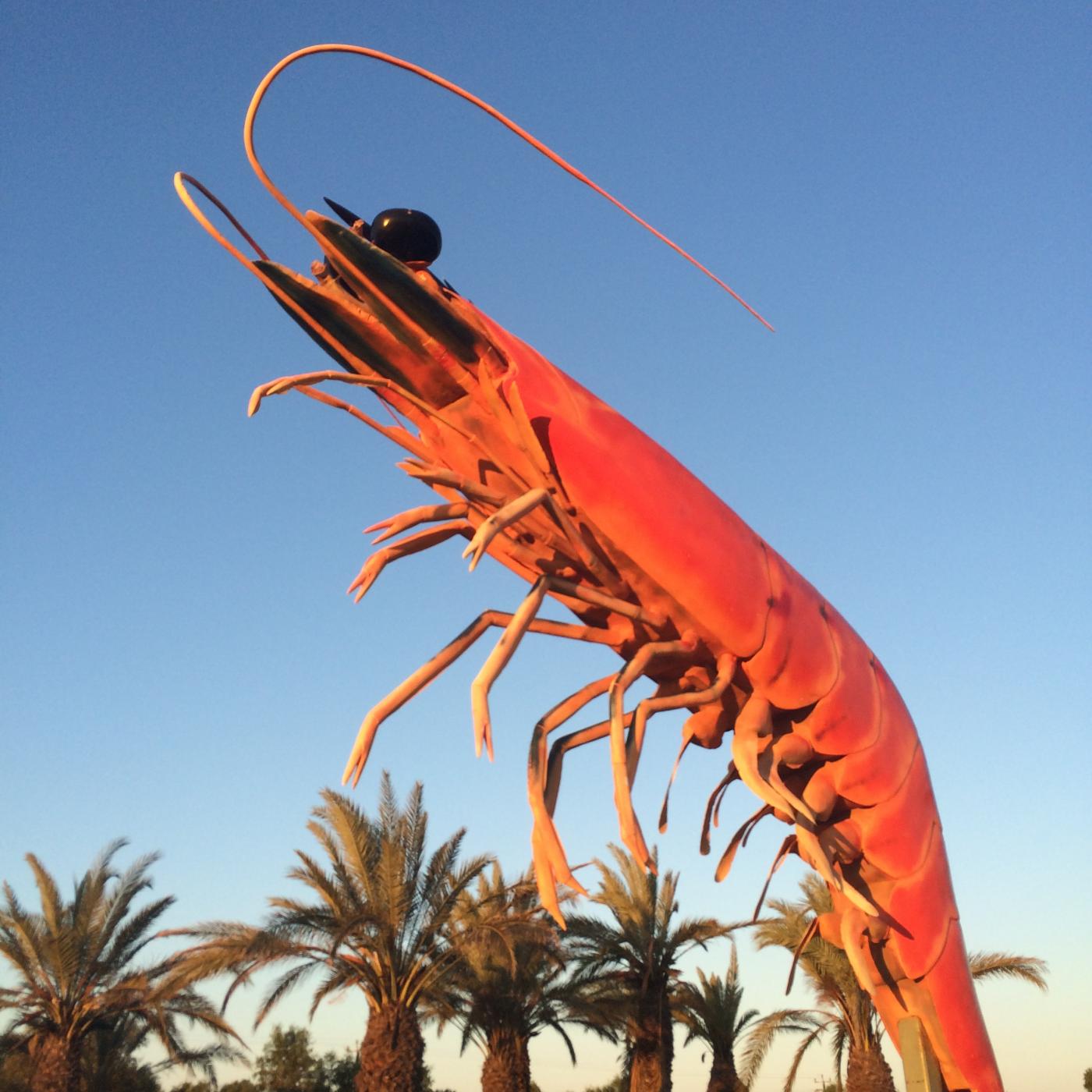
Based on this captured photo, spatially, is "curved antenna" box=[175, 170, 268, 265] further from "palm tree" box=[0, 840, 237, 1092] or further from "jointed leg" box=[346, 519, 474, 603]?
"palm tree" box=[0, 840, 237, 1092]

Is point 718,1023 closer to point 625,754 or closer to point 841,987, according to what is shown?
point 841,987

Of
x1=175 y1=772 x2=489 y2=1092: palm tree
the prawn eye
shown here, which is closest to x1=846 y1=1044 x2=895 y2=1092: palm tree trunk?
x1=175 y1=772 x2=489 y2=1092: palm tree

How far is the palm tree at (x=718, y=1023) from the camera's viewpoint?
22.8 m

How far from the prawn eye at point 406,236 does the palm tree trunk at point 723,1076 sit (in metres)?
21.4

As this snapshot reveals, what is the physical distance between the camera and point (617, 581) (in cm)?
496

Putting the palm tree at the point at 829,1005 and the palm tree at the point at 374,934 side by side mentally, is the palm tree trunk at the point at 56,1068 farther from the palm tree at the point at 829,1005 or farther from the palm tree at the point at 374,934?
the palm tree at the point at 829,1005

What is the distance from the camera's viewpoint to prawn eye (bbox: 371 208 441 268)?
5055 millimetres

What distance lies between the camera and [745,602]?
5070 mm

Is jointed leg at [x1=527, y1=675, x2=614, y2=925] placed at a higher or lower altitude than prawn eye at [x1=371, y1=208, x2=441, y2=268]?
lower

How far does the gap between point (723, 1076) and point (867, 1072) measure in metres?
2.89

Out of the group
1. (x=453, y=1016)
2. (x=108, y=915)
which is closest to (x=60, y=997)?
(x=108, y=915)

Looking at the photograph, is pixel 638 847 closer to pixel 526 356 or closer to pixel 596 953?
pixel 526 356

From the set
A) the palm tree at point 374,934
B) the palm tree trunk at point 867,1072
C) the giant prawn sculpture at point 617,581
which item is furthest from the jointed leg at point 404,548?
the palm tree trunk at point 867,1072

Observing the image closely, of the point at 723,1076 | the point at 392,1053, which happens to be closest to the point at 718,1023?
the point at 723,1076
